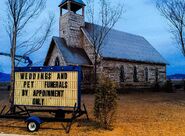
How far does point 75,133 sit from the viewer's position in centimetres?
820

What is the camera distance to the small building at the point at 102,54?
93.4 feet

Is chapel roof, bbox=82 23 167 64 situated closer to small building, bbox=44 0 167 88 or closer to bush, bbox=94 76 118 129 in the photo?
small building, bbox=44 0 167 88

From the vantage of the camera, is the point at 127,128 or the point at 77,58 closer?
the point at 127,128

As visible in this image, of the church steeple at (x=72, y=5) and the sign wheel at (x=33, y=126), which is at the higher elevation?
the church steeple at (x=72, y=5)

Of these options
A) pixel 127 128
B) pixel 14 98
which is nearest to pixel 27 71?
pixel 14 98

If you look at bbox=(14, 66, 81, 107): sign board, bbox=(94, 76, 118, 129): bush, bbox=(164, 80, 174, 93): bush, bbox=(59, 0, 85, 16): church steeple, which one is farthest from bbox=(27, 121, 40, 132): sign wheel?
bbox=(164, 80, 174, 93): bush

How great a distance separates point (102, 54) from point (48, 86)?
1850 centimetres

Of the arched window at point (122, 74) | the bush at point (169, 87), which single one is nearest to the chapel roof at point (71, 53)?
the arched window at point (122, 74)

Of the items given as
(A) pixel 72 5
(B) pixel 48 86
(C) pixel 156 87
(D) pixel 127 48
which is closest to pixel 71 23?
(A) pixel 72 5

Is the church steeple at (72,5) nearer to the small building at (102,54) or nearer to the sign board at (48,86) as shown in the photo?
the small building at (102,54)

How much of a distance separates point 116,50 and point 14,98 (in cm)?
2175

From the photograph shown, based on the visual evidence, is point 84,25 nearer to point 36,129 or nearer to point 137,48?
point 137,48

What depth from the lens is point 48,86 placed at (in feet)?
32.9

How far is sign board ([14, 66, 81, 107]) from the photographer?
9.73m
